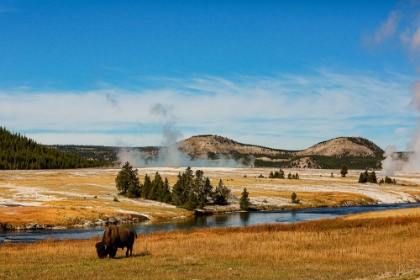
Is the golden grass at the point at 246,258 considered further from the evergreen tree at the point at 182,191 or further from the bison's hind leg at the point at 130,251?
the evergreen tree at the point at 182,191

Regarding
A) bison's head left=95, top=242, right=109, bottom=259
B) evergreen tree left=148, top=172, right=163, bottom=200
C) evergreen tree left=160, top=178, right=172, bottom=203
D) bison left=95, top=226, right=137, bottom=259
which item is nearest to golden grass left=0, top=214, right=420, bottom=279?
bison's head left=95, top=242, right=109, bottom=259

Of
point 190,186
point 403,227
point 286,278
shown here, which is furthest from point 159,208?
point 286,278

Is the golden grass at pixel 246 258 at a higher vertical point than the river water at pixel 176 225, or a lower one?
higher

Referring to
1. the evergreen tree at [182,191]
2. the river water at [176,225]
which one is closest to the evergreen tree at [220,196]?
the evergreen tree at [182,191]

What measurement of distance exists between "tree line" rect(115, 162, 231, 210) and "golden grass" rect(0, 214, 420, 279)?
42.4 metres

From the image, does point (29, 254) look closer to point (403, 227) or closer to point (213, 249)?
point (213, 249)

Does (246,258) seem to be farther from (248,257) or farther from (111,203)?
(111,203)

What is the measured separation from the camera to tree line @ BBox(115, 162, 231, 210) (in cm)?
8319

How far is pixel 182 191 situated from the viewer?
84.8 m

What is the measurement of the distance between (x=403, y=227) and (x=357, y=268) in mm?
19729

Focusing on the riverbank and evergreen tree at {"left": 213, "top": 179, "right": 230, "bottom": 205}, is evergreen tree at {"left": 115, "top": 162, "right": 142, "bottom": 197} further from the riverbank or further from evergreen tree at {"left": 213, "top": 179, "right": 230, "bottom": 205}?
evergreen tree at {"left": 213, "top": 179, "right": 230, "bottom": 205}

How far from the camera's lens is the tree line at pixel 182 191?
83188 millimetres

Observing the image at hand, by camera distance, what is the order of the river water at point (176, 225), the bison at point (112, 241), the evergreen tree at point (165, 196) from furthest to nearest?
the evergreen tree at point (165, 196), the river water at point (176, 225), the bison at point (112, 241)

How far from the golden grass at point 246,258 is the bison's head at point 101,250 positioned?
652 mm
